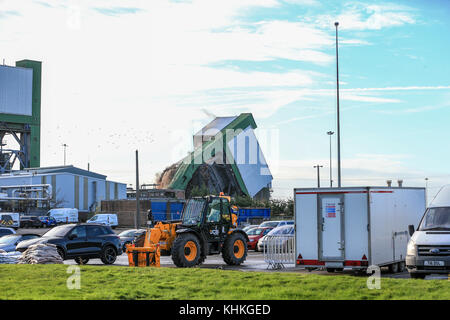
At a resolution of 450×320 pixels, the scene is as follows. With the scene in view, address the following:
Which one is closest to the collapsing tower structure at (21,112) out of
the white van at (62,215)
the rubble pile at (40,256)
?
the white van at (62,215)

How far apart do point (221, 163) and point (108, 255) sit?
83.8 m

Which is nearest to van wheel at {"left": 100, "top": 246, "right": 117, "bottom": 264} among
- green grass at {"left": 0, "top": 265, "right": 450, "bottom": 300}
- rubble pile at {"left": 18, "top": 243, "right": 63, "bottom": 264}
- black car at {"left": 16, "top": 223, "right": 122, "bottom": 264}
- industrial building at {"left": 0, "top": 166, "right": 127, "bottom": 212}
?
black car at {"left": 16, "top": 223, "right": 122, "bottom": 264}

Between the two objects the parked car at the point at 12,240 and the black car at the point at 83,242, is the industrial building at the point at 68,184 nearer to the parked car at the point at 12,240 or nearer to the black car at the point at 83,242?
the parked car at the point at 12,240

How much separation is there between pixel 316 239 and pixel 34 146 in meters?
90.3

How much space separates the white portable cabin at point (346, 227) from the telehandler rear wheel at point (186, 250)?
411 cm

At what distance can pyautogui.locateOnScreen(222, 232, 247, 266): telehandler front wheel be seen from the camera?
23.2m

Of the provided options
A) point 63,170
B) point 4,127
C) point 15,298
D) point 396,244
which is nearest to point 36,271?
→ point 15,298

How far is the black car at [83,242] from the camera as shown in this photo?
23837 millimetres

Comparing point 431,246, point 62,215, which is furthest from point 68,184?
point 431,246

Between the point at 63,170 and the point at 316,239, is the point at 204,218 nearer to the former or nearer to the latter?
the point at 316,239

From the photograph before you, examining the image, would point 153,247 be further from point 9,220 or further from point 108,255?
point 9,220

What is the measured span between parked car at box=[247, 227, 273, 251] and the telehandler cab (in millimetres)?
10427

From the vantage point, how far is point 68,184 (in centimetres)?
8394

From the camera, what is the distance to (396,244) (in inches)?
774
